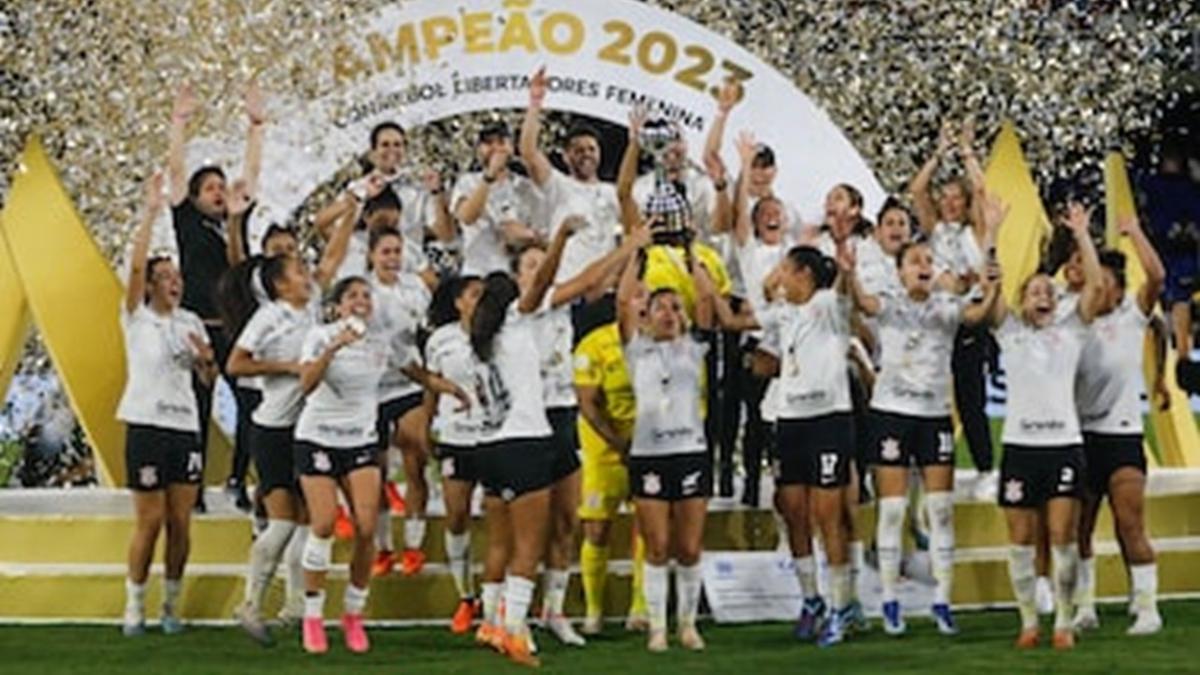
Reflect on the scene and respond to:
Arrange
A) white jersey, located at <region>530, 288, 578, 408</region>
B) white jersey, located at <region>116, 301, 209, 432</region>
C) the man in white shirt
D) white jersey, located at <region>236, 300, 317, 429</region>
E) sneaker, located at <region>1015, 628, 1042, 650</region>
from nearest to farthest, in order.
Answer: sneaker, located at <region>1015, 628, 1042, 650</region>, white jersey, located at <region>236, 300, 317, 429</region>, white jersey, located at <region>530, 288, 578, 408</region>, white jersey, located at <region>116, 301, 209, 432</region>, the man in white shirt

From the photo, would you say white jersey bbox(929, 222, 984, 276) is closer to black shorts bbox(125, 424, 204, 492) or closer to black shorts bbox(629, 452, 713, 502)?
black shorts bbox(629, 452, 713, 502)

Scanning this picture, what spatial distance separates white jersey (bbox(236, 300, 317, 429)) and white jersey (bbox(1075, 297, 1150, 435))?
10.1 ft

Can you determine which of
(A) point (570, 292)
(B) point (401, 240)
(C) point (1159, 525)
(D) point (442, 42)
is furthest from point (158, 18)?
(C) point (1159, 525)

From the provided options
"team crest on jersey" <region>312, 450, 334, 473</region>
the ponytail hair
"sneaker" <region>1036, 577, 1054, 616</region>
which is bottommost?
"sneaker" <region>1036, 577, 1054, 616</region>

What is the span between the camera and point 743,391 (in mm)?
14531

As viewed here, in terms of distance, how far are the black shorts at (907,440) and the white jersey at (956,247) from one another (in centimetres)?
78

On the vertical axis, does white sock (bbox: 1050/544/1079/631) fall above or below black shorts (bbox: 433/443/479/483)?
below

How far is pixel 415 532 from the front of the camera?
13773mm

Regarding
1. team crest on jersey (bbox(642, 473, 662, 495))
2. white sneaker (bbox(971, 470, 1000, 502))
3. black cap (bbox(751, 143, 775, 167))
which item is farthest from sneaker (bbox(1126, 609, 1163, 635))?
black cap (bbox(751, 143, 775, 167))

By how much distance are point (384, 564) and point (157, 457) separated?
1151mm

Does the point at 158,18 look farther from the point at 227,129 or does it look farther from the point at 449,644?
the point at 449,644

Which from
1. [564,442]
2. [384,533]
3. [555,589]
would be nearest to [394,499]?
[384,533]

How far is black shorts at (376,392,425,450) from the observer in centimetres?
1355

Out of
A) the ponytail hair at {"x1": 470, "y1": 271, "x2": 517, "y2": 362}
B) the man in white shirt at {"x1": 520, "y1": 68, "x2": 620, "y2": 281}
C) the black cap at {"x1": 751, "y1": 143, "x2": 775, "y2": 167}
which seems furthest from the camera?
the black cap at {"x1": 751, "y1": 143, "x2": 775, "y2": 167}
